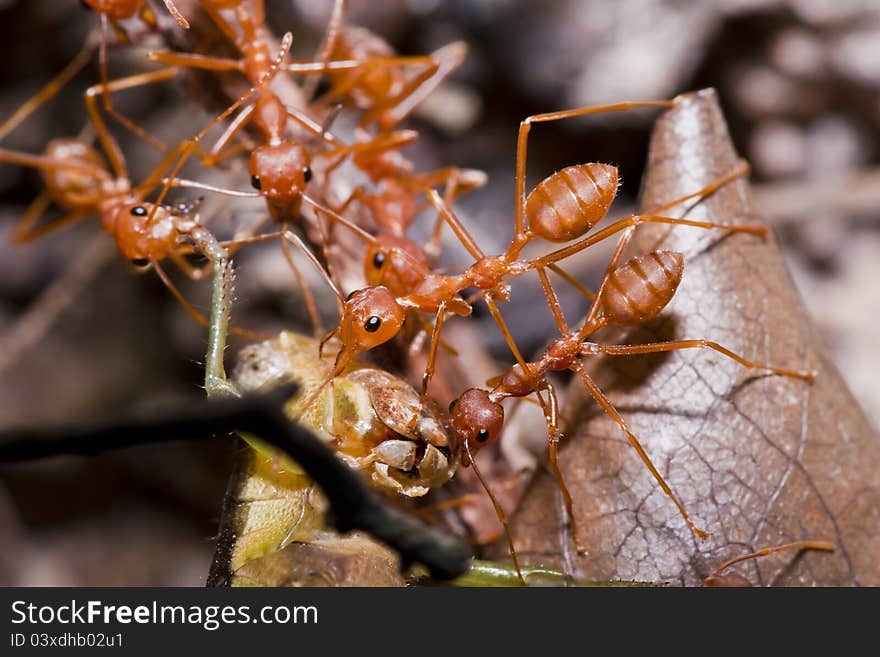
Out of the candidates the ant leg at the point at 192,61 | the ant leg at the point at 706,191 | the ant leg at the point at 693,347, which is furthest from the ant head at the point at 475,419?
the ant leg at the point at 192,61

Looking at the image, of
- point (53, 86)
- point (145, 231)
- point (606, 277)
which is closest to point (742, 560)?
point (606, 277)

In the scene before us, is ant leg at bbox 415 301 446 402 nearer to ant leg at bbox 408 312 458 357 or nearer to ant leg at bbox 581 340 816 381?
ant leg at bbox 408 312 458 357

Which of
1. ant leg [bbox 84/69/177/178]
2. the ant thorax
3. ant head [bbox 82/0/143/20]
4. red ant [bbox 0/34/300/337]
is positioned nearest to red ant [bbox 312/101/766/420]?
the ant thorax

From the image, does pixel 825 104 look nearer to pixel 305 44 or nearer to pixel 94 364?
pixel 305 44

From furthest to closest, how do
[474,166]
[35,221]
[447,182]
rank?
1. [35,221]
2. [474,166]
3. [447,182]

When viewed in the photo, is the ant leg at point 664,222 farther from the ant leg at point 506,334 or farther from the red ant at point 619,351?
the ant leg at point 506,334

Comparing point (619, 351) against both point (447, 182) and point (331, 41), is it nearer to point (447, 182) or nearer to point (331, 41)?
point (447, 182)
